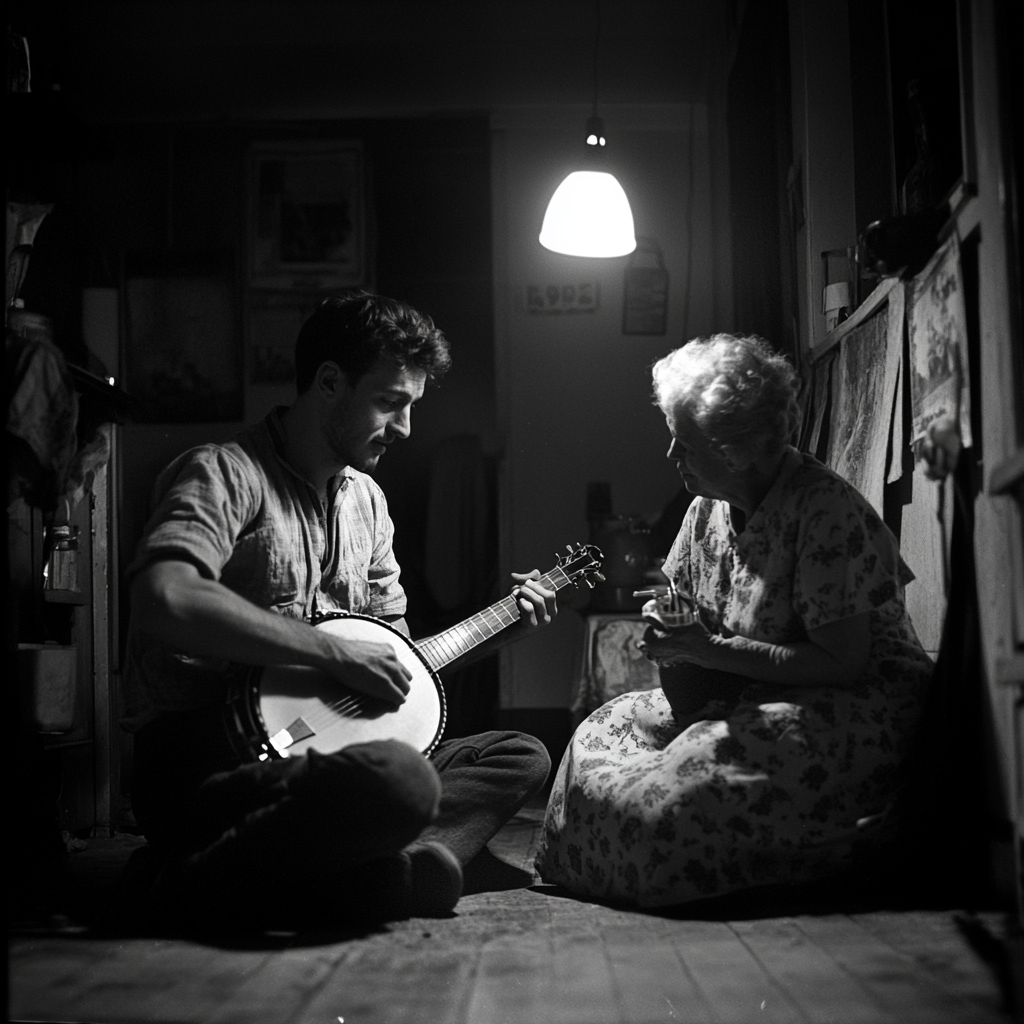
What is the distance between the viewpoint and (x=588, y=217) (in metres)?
3.98

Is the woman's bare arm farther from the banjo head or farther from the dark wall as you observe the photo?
the dark wall

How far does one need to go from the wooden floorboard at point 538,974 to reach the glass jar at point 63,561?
119cm

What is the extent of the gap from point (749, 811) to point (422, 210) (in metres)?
3.91

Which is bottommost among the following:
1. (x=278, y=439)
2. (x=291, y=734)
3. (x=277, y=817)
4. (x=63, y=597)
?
(x=277, y=817)

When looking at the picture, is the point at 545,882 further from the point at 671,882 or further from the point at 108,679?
the point at 108,679

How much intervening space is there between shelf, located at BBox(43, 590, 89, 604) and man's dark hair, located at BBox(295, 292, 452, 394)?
93 centimetres

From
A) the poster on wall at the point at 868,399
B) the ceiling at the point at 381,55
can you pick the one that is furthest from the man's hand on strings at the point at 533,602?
the ceiling at the point at 381,55

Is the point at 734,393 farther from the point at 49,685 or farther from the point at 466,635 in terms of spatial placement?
the point at 49,685

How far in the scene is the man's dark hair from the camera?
6.95ft

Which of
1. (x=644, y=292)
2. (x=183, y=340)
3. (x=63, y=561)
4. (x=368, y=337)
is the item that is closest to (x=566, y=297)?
(x=644, y=292)

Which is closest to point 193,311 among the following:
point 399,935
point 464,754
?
point 464,754

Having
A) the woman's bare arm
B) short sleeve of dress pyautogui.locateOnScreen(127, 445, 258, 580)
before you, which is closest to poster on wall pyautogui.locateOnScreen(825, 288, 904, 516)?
the woman's bare arm

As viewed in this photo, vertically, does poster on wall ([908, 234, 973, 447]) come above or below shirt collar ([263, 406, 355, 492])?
above

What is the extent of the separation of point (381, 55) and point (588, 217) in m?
1.31
